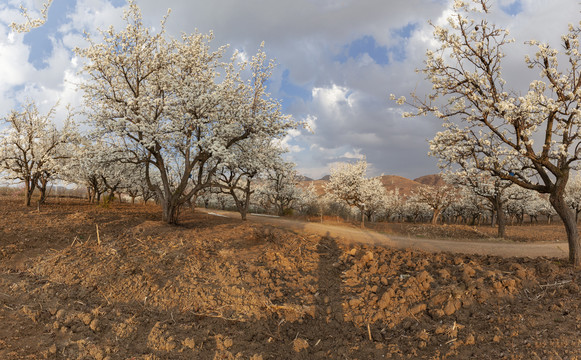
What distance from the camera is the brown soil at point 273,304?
6473mm

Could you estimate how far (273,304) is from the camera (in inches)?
321

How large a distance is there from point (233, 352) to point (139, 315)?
2804mm

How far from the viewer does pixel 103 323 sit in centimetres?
748

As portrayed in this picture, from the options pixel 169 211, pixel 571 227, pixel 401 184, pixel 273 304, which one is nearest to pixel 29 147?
pixel 169 211

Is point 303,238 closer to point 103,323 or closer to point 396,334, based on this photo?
point 396,334

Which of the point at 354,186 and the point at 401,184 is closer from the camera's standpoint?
the point at 354,186

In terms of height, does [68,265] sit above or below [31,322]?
above

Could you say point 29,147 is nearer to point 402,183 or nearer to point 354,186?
point 354,186

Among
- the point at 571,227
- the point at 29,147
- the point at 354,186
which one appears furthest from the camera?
the point at 354,186

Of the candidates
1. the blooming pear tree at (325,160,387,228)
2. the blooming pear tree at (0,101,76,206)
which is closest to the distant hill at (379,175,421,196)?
the blooming pear tree at (325,160,387,228)

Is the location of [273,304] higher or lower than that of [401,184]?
lower

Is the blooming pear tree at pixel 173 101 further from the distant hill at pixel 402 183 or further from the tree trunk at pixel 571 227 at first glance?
the distant hill at pixel 402 183

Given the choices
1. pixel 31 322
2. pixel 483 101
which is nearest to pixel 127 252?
pixel 31 322

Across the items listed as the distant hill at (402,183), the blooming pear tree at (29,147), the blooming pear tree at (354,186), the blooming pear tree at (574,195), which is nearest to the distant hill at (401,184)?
the distant hill at (402,183)
